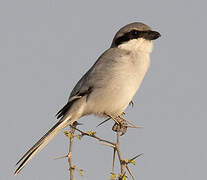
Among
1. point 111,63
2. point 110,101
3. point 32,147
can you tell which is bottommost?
point 32,147

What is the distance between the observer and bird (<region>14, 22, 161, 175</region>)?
430 cm

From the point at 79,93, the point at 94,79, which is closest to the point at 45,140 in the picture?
the point at 79,93

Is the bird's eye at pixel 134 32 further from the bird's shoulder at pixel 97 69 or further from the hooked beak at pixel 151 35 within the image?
the bird's shoulder at pixel 97 69

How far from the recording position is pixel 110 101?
4359mm

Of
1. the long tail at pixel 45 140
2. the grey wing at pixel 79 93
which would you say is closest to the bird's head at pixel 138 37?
the grey wing at pixel 79 93

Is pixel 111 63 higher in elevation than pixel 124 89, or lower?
higher

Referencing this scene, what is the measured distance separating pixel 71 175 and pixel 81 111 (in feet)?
6.01

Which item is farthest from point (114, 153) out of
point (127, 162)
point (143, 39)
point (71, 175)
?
point (143, 39)

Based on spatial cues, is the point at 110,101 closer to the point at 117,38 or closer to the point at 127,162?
the point at 117,38

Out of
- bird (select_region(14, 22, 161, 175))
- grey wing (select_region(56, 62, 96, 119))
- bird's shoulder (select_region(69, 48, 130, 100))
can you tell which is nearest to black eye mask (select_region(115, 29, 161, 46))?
bird (select_region(14, 22, 161, 175))

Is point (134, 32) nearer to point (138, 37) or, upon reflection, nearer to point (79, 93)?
point (138, 37)

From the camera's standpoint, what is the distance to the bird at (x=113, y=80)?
430 centimetres

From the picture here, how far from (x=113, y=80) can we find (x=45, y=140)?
3.17 ft

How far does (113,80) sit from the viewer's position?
4.33 meters
